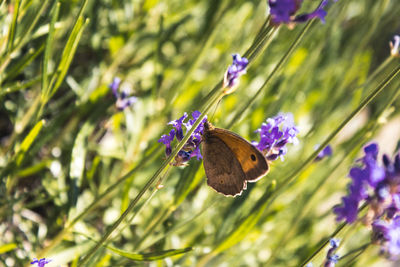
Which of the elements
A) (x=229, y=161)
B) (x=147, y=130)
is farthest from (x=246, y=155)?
(x=147, y=130)

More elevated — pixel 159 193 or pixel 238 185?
pixel 159 193

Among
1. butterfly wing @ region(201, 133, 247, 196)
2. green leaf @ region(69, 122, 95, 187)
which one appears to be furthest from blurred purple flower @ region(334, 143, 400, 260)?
green leaf @ region(69, 122, 95, 187)

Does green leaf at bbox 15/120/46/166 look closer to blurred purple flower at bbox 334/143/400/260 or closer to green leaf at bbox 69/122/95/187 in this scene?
green leaf at bbox 69/122/95/187

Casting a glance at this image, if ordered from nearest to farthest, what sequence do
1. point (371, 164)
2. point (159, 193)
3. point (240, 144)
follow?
point (371, 164)
point (240, 144)
point (159, 193)

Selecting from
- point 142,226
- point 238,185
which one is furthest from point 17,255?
point 238,185

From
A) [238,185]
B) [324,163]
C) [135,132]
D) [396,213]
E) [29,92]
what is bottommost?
[396,213]

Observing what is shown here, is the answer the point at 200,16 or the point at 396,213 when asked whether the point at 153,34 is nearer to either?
the point at 200,16

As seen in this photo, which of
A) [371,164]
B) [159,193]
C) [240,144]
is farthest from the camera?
[159,193]

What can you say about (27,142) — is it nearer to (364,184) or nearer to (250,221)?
(250,221)
